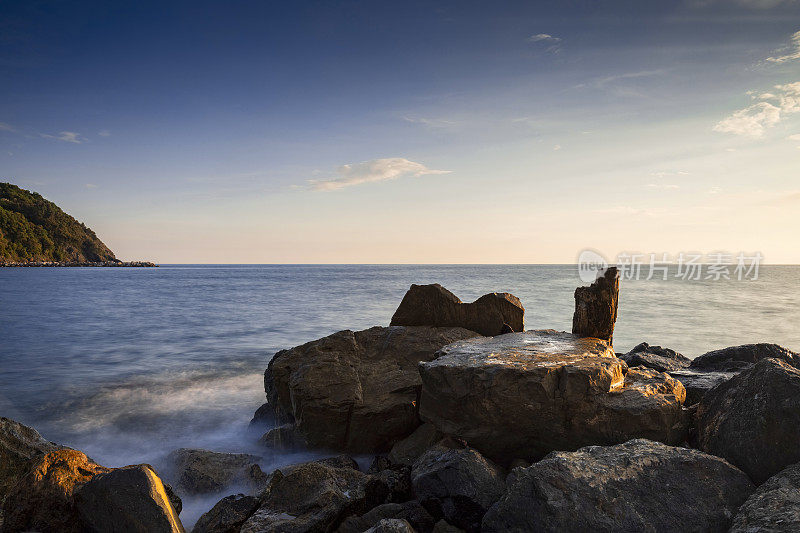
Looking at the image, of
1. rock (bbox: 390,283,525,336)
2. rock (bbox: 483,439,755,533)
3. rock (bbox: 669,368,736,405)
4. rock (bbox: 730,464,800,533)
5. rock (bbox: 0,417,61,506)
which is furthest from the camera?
rock (bbox: 390,283,525,336)

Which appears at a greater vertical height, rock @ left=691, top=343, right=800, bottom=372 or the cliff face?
the cliff face

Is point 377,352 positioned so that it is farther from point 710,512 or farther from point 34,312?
point 34,312

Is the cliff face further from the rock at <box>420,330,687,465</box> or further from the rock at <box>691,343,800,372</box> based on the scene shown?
the rock at <box>691,343,800,372</box>

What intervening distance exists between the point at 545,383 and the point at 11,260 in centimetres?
12290

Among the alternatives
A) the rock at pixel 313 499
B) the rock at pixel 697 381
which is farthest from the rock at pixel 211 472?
the rock at pixel 697 381

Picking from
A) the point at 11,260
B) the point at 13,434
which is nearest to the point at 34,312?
the point at 13,434

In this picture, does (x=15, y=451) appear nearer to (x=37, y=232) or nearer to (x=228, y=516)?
(x=228, y=516)

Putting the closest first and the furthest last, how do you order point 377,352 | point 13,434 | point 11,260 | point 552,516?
1. point 552,516
2. point 13,434
3. point 377,352
4. point 11,260

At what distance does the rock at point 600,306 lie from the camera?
21.0 feet

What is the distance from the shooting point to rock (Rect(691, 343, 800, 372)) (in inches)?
269

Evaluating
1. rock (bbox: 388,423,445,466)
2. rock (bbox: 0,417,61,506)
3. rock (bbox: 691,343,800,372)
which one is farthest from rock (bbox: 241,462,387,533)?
rock (bbox: 691,343,800,372)

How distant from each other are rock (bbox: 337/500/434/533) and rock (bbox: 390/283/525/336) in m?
4.21

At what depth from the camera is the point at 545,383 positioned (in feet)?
15.0

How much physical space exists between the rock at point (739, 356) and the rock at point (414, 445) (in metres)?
4.29
